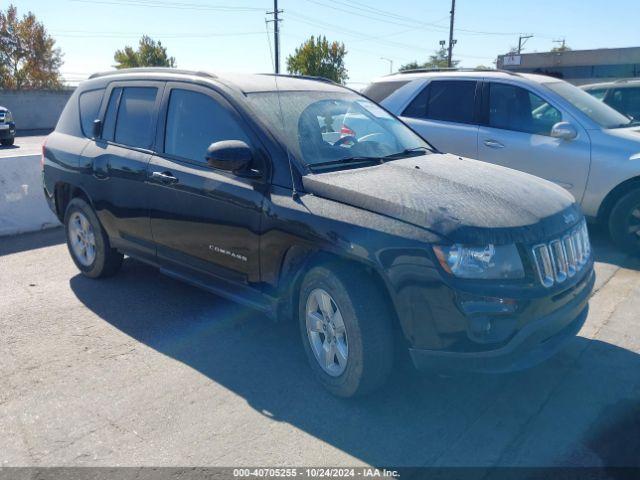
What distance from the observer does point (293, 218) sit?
346 centimetres

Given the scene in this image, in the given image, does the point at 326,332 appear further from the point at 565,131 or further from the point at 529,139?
the point at 529,139

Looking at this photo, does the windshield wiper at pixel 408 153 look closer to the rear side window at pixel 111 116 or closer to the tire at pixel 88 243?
the rear side window at pixel 111 116

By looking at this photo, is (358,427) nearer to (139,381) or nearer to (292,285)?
(292,285)

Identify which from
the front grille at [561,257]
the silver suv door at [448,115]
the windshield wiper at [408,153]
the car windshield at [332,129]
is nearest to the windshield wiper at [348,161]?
the car windshield at [332,129]

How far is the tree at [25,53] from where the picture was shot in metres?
47.8

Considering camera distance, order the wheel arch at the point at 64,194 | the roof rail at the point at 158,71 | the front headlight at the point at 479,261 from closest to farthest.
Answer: the front headlight at the point at 479,261
the roof rail at the point at 158,71
the wheel arch at the point at 64,194

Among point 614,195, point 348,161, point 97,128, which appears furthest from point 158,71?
point 614,195

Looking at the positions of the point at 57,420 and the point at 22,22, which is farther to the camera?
the point at 22,22

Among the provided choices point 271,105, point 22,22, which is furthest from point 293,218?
point 22,22

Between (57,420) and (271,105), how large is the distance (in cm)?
236

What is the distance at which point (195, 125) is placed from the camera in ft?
13.9

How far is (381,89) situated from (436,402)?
5.32 meters

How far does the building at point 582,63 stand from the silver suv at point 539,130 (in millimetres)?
39964

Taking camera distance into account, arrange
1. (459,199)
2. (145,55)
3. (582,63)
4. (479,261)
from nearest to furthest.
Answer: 1. (479,261)
2. (459,199)
3. (582,63)
4. (145,55)
